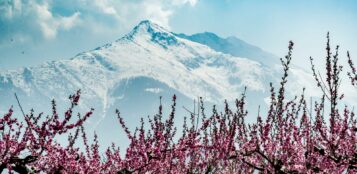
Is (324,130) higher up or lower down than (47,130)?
lower down

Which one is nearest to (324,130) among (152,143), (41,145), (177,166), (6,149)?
(152,143)

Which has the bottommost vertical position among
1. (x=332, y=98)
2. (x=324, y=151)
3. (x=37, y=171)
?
(x=324, y=151)

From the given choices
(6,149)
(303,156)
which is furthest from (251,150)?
(6,149)

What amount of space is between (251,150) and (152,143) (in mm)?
2180

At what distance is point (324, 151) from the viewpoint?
25.1ft

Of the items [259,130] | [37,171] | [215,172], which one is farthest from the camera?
[215,172]

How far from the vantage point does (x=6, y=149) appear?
21.8 feet

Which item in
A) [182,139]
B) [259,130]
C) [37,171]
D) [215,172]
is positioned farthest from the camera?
[215,172]

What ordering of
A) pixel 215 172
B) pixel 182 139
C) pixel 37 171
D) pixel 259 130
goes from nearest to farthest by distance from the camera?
1. pixel 37 171
2. pixel 259 130
3. pixel 182 139
4. pixel 215 172

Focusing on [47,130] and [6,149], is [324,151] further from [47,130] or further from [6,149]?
[6,149]

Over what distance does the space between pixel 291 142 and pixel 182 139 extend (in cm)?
233

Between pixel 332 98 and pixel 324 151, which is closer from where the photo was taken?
pixel 332 98

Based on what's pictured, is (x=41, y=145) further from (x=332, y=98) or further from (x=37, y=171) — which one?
(x=332, y=98)

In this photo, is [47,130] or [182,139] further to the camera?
[182,139]
